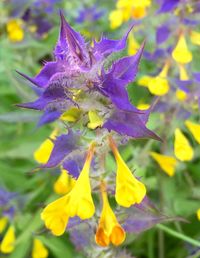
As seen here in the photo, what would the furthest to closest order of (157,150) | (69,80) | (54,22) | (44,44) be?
1. (54,22)
2. (44,44)
3. (157,150)
4. (69,80)

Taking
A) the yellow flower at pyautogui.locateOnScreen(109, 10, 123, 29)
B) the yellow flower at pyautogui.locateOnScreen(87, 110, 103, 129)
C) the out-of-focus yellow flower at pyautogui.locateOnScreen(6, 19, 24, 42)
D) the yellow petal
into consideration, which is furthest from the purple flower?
the out-of-focus yellow flower at pyautogui.locateOnScreen(6, 19, 24, 42)

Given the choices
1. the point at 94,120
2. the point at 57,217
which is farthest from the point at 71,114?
the point at 57,217

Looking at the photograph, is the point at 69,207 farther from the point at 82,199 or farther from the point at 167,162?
the point at 167,162

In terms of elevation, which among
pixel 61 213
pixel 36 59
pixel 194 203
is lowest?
pixel 194 203

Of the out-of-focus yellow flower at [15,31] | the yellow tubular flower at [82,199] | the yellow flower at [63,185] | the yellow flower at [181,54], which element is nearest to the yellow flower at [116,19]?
the yellow flower at [181,54]

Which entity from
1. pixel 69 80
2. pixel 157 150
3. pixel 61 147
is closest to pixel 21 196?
pixel 157 150

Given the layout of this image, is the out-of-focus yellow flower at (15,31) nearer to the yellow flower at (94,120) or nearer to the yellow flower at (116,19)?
the yellow flower at (116,19)

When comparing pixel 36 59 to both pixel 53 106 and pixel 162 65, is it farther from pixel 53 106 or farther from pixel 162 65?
pixel 53 106
